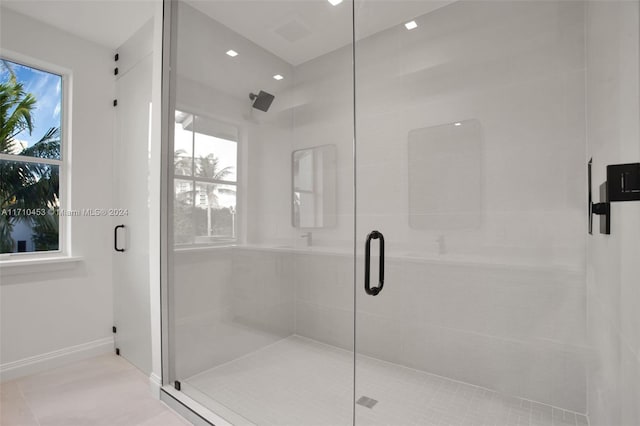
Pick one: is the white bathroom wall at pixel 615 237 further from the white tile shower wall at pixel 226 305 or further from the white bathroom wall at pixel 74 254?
the white bathroom wall at pixel 74 254

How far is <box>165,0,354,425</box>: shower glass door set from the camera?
1816 millimetres

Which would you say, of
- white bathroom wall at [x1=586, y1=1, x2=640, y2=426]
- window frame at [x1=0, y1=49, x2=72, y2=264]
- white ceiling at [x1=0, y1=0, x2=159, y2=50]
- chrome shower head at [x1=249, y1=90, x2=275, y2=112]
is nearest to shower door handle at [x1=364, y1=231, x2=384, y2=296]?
white bathroom wall at [x1=586, y1=1, x2=640, y2=426]

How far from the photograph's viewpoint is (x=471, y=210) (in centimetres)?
189

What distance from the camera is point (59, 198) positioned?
2.56 m

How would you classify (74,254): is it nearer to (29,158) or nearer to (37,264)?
(37,264)

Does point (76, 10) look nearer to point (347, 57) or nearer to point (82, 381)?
point (347, 57)

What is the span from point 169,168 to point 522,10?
7.47 feet

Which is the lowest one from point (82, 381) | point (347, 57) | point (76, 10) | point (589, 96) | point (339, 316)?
point (82, 381)

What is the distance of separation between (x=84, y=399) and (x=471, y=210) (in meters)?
2.67

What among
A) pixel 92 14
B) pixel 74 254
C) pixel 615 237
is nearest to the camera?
pixel 615 237

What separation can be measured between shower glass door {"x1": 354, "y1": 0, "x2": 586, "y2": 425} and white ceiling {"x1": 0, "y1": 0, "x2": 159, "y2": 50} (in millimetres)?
1701

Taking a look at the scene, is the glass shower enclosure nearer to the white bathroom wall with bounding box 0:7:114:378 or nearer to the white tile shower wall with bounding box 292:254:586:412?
the white tile shower wall with bounding box 292:254:586:412

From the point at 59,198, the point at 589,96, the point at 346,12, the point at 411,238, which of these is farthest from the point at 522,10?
the point at 59,198

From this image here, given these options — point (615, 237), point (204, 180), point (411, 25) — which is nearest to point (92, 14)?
point (204, 180)
